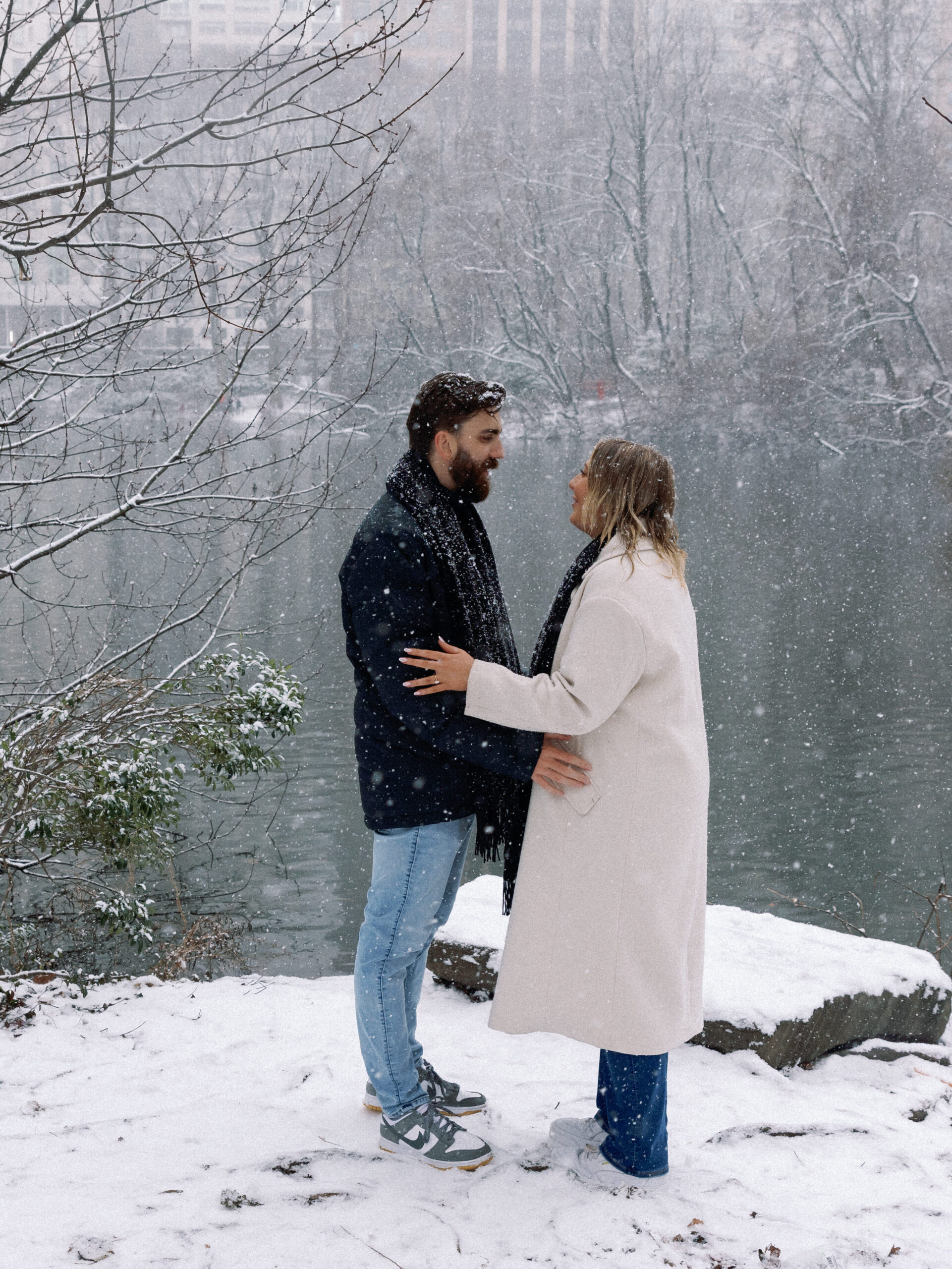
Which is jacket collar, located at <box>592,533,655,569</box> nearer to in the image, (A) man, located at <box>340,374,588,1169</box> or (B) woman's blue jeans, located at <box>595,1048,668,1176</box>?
(A) man, located at <box>340,374,588,1169</box>

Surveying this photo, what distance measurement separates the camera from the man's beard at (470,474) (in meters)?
2.68

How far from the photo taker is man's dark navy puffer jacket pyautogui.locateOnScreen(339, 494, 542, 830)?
99.0 inches

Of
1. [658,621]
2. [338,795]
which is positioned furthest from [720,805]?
[658,621]

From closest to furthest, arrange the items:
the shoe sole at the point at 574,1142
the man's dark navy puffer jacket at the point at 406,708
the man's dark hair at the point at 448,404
A: the man's dark navy puffer jacket at the point at 406,708 < the man's dark hair at the point at 448,404 < the shoe sole at the point at 574,1142

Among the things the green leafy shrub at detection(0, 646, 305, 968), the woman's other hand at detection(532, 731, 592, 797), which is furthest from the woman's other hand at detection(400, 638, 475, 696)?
the green leafy shrub at detection(0, 646, 305, 968)

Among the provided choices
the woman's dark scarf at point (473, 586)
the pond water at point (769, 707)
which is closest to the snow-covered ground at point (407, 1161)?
the woman's dark scarf at point (473, 586)

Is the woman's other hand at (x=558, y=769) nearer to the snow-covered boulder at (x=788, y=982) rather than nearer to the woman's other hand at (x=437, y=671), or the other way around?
the woman's other hand at (x=437, y=671)

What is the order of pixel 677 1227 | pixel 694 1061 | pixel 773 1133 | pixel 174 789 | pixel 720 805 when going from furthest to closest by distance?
pixel 720 805 → pixel 174 789 → pixel 694 1061 → pixel 773 1133 → pixel 677 1227

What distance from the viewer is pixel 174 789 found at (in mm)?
7066

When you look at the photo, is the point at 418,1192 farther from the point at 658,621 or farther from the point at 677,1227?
the point at 658,621

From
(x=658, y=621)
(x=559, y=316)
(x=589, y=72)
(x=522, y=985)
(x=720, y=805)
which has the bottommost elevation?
(x=720, y=805)

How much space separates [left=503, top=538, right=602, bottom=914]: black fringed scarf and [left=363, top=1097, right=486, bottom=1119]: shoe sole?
0.58m

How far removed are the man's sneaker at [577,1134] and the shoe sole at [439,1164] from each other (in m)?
0.17

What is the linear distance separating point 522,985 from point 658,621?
90cm
